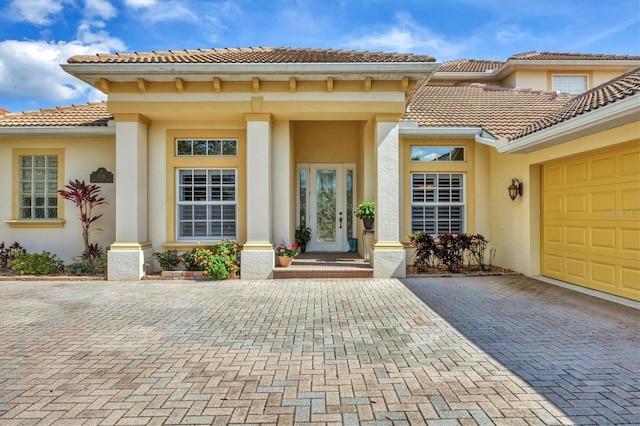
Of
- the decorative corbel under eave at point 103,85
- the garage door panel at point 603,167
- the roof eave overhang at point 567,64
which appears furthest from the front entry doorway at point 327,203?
the roof eave overhang at point 567,64

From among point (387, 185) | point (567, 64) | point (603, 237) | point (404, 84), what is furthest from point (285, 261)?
point (567, 64)

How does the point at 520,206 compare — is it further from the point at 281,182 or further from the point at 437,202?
the point at 281,182

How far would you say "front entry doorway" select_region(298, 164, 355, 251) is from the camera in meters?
11.3

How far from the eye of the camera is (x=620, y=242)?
6113mm

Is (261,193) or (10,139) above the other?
(10,139)

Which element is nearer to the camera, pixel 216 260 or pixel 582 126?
pixel 582 126

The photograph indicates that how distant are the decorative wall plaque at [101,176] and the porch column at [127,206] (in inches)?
54.7

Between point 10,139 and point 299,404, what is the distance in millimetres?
10671

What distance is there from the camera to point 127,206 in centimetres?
820

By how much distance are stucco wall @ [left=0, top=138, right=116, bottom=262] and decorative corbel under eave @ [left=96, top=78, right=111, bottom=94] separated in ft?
5.50

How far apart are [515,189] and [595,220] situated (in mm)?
Result: 1938

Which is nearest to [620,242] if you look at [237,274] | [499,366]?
[499,366]

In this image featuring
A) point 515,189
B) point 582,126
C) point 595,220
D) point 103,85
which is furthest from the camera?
point 515,189

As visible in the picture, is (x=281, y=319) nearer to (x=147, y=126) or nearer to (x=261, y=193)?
(x=261, y=193)
